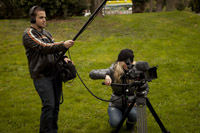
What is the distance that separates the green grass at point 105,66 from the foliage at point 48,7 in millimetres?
861

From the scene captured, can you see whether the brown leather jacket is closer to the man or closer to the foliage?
the man

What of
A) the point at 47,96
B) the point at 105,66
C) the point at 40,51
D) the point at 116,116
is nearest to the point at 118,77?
the point at 116,116

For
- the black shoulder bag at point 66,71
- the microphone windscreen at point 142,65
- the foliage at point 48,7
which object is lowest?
the black shoulder bag at point 66,71

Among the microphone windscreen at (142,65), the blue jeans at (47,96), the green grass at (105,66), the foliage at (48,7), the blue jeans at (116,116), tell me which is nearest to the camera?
the microphone windscreen at (142,65)

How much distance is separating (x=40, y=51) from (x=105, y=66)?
203 inches

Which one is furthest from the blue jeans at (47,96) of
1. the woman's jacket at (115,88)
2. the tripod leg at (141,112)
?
the tripod leg at (141,112)

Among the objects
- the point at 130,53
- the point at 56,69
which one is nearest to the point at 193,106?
the point at 130,53

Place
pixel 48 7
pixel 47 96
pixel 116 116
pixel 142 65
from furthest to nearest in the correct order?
pixel 48 7 → pixel 116 116 → pixel 47 96 → pixel 142 65

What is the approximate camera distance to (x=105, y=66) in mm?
8234

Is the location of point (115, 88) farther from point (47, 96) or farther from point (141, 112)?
point (47, 96)

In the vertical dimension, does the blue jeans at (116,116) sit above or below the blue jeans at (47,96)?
below

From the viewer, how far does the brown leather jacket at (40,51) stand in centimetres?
311

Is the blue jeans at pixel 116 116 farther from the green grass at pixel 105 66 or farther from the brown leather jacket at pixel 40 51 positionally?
the brown leather jacket at pixel 40 51

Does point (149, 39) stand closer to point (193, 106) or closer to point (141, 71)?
point (193, 106)
